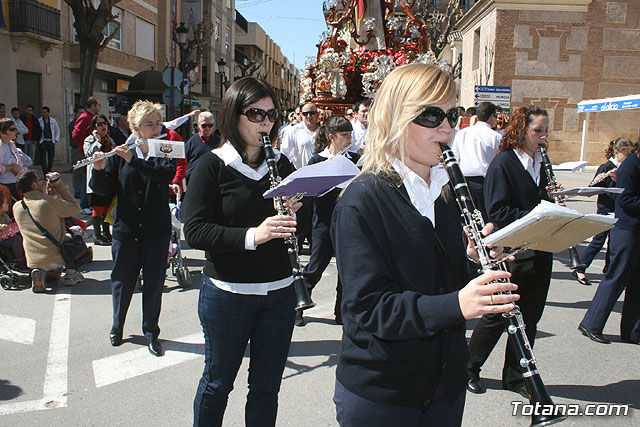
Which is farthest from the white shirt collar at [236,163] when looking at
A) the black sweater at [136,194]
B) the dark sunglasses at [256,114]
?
the black sweater at [136,194]

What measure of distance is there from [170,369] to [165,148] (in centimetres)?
171

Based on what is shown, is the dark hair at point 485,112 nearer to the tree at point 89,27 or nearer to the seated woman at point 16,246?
the seated woman at point 16,246

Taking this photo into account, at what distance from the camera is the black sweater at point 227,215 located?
2533 mm

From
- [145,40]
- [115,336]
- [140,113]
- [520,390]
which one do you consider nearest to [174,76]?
[140,113]

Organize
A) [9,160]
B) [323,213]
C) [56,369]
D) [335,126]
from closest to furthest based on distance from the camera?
[56,369]
[323,213]
[335,126]
[9,160]

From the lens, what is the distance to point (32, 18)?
1944 centimetres

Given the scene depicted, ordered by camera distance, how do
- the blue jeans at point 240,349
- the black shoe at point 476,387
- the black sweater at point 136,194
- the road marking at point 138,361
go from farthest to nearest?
the black sweater at point 136,194 < the road marking at point 138,361 < the black shoe at point 476,387 < the blue jeans at point 240,349

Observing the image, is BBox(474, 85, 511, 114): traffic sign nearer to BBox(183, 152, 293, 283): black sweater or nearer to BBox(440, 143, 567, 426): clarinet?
BBox(183, 152, 293, 283): black sweater

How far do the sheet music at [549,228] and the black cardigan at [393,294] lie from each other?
0.63 feet

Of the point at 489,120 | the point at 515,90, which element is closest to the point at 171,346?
the point at 489,120

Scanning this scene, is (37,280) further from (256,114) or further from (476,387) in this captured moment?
(476,387)

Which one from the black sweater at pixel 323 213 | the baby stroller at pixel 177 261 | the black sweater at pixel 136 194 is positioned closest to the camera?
the black sweater at pixel 136 194

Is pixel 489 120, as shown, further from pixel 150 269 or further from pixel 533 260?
pixel 150 269

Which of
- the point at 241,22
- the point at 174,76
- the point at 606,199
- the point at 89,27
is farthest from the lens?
the point at 241,22
